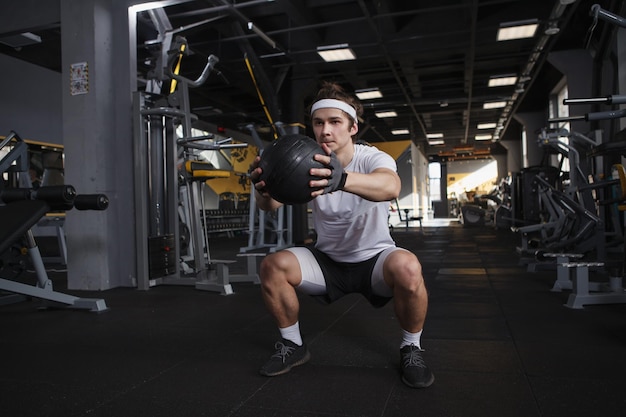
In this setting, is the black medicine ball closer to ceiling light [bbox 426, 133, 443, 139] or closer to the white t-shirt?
the white t-shirt

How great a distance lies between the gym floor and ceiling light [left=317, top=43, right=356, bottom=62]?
4.71 m

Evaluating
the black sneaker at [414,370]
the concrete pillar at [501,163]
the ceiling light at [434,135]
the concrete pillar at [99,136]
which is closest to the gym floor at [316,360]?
the black sneaker at [414,370]

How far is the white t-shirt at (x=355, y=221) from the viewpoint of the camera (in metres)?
1.55

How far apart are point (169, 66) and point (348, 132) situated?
253cm

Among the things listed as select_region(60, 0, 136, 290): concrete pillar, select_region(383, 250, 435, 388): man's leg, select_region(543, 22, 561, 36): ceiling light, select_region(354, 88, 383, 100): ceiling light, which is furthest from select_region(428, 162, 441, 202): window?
select_region(383, 250, 435, 388): man's leg

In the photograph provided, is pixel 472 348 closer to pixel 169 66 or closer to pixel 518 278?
pixel 518 278

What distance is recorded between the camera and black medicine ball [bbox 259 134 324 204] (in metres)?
1.11

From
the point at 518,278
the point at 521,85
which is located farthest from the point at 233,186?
the point at 518,278

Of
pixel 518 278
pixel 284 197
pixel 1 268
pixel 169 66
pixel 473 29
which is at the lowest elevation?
pixel 518 278

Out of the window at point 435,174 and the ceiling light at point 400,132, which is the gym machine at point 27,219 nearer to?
the ceiling light at point 400,132

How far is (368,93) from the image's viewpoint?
9859 millimetres

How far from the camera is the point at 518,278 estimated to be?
3525mm

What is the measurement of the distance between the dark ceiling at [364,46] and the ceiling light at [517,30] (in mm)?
113

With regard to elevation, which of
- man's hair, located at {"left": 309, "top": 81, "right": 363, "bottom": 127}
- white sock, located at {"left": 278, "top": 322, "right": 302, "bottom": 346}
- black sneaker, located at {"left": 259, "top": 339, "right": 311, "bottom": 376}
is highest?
man's hair, located at {"left": 309, "top": 81, "right": 363, "bottom": 127}
